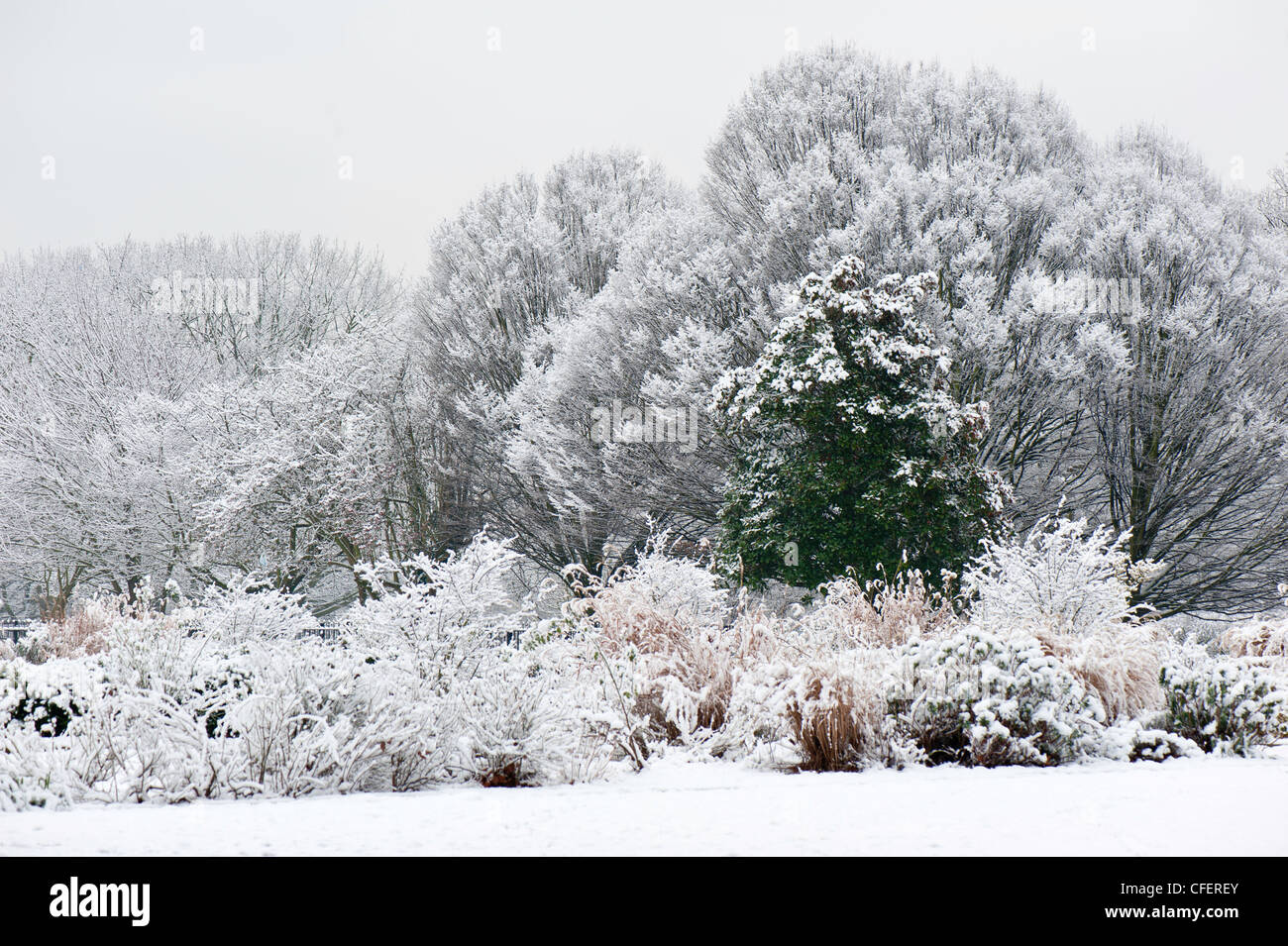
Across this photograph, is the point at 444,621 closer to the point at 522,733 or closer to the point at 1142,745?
the point at 522,733

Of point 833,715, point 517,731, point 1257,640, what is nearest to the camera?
point 517,731

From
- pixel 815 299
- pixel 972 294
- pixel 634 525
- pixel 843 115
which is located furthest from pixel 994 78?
pixel 634 525

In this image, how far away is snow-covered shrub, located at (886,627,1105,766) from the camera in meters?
5.29

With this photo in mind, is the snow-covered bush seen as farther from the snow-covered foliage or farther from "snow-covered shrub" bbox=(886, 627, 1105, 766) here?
"snow-covered shrub" bbox=(886, 627, 1105, 766)

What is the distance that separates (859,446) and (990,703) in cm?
827

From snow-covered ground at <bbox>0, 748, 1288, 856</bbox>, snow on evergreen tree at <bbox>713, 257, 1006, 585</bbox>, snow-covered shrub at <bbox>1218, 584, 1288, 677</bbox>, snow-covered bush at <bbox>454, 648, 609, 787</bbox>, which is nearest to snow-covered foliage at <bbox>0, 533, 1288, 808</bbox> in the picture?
snow-covered bush at <bbox>454, 648, 609, 787</bbox>

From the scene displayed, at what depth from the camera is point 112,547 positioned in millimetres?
21203

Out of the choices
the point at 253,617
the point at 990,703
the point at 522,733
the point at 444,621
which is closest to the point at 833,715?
the point at 990,703

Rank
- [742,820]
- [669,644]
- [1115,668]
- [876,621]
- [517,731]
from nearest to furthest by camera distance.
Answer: [742,820], [517,731], [1115,668], [669,644], [876,621]

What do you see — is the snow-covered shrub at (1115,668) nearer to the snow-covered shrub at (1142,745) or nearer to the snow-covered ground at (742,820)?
the snow-covered shrub at (1142,745)

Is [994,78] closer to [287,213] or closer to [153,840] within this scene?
[153,840]

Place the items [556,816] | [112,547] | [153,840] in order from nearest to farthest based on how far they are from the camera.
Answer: [153,840] < [556,816] < [112,547]

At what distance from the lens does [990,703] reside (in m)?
5.35
